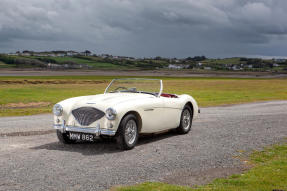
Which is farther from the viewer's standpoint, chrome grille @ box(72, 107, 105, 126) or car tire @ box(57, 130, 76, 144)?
car tire @ box(57, 130, 76, 144)

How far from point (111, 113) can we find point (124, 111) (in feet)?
1.00

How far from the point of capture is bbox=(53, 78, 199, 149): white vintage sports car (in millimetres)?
7625

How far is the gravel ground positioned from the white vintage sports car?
349mm

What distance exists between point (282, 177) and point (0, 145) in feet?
20.6

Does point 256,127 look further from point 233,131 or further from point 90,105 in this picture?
point 90,105

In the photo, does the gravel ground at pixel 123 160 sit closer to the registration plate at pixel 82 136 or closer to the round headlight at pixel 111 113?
the registration plate at pixel 82 136

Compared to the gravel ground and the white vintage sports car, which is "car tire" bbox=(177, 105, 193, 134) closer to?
the gravel ground

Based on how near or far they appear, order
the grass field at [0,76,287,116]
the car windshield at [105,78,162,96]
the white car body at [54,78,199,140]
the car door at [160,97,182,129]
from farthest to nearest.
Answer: the grass field at [0,76,287,116], the car windshield at [105,78,162,96], the car door at [160,97,182,129], the white car body at [54,78,199,140]

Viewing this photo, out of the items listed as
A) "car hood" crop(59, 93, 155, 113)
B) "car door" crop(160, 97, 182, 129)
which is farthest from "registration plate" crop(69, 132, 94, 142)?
"car door" crop(160, 97, 182, 129)

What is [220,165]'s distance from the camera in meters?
6.71

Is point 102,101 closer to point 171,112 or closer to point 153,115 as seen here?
point 153,115

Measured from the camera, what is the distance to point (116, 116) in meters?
7.53

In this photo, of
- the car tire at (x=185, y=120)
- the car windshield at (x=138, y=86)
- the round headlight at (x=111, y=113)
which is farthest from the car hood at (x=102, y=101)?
the car tire at (x=185, y=120)

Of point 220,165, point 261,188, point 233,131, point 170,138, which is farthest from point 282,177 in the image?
point 233,131
